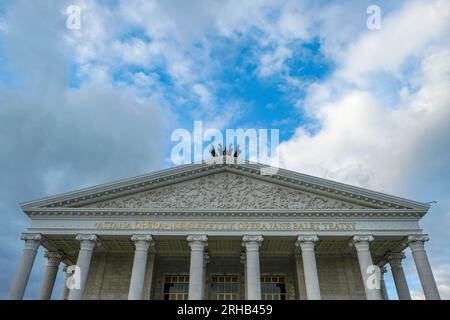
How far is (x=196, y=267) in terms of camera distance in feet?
73.9

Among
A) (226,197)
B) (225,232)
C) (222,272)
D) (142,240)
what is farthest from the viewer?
(222,272)

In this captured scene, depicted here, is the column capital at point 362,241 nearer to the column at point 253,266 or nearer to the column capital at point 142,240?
the column at point 253,266

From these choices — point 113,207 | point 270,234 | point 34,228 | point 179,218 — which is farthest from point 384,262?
point 34,228

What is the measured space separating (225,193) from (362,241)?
9.64m

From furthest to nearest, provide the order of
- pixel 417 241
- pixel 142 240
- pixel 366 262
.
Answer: pixel 142 240
pixel 417 241
pixel 366 262

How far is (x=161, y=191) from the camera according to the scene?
83.6 feet

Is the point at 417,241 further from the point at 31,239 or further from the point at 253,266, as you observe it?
the point at 31,239

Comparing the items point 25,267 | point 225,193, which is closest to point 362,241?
point 225,193

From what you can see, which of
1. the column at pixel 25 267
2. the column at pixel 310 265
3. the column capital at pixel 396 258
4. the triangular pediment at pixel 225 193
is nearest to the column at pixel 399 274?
the column capital at pixel 396 258

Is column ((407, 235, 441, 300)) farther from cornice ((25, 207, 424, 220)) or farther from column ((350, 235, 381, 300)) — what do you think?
column ((350, 235, 381, 300))

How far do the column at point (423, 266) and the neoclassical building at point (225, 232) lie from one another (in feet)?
0.21

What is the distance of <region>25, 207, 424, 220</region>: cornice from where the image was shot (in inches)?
945

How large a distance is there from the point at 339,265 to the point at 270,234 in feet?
23.4
